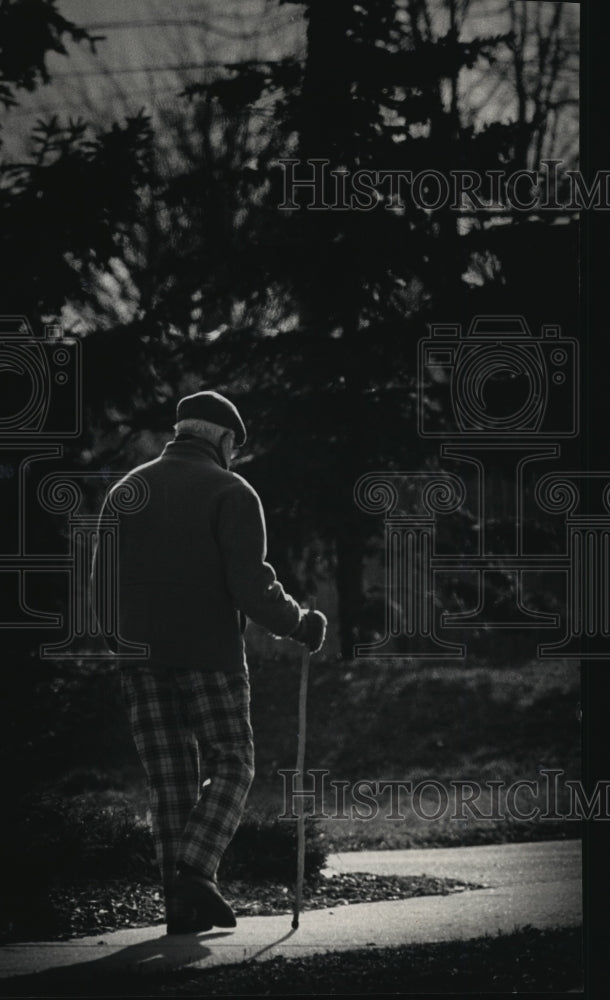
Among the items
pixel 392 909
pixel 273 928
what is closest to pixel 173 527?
pixel 273 928

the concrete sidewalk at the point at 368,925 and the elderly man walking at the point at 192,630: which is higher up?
the elderly man walking at the point at 192,630

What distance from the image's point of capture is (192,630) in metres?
4.79

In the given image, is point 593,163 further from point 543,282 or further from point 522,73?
point 543,282

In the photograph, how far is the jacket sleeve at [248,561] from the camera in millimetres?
4766

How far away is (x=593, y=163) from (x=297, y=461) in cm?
459

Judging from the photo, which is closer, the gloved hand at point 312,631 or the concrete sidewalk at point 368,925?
the concrete sidewalk at point 368,925

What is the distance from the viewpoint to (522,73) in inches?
276

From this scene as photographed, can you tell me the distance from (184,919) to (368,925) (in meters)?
1.16

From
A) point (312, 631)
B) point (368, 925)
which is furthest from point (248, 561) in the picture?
point (368, 925)

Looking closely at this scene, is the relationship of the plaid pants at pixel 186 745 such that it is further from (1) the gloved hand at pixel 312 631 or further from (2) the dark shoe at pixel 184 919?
(1) the gloved hand at pixel 312 631

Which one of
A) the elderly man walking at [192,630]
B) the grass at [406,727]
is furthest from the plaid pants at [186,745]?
the grass at [406,727]

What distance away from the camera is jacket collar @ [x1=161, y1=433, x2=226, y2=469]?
4973 millimetres

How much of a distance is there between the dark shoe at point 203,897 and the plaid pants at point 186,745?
10cm

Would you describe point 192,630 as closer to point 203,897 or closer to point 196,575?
point 196,575
